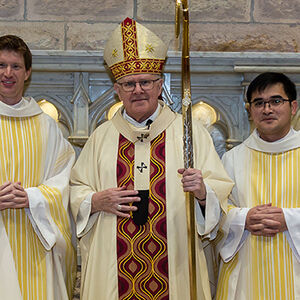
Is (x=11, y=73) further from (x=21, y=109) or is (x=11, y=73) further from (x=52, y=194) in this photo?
(x=52, y=194)

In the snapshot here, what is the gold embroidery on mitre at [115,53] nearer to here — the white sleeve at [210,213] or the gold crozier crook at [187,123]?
the gold crozier crook at [187,123]

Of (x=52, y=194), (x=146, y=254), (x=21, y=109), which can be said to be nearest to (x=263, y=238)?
(x=146, y=254)

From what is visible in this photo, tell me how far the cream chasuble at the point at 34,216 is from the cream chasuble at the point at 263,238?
1.05m

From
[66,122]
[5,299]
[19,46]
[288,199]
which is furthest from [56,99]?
[288,199]

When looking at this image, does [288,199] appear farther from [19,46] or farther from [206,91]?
[19,46]

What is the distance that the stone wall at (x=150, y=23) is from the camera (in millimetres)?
4840

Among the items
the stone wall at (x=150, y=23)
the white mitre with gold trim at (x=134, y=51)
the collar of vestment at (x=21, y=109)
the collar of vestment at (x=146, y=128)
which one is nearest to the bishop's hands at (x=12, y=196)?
the collar of vestment at (x=21, y=109)

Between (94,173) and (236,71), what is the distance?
1.50 meters

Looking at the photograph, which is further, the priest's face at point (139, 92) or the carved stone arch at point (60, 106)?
the carved stone arch at point (60, 106)

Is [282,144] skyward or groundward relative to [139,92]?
groundward

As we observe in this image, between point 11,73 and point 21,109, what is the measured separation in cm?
24

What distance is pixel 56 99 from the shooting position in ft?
14.9

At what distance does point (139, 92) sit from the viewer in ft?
11.7

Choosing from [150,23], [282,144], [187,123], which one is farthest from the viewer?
[150,23]
